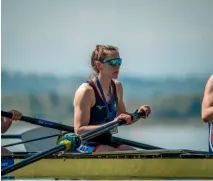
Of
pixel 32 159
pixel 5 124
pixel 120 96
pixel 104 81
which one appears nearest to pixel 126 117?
pixel 104 81

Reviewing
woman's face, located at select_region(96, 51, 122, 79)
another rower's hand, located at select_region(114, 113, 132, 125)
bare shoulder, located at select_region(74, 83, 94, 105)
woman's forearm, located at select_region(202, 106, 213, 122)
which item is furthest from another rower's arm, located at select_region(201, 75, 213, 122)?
bare shoulder, located at select_region(74, 83, 94, 105)

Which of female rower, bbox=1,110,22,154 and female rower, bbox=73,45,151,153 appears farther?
female rower, bbox=1,110,22,154

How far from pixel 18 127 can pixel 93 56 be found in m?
2.39

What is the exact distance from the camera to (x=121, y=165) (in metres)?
4.34

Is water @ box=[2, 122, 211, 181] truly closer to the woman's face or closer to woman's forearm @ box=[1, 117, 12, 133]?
woman's forearm @ box=[1, 117, 12, 133]

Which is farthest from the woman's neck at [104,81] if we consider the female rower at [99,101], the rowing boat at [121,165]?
the rowing boat at [121,165]

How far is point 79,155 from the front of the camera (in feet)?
14.4

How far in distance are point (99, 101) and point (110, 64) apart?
0.27 metres

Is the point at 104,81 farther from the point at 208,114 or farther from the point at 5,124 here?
the point at 5,124

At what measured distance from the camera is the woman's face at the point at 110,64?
489 centimetres

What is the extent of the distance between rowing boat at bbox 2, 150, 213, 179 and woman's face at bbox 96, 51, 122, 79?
2.47 ft

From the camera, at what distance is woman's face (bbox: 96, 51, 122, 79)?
4.89 meters

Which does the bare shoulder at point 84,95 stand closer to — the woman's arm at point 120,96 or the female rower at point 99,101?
the female rower at point 99,101

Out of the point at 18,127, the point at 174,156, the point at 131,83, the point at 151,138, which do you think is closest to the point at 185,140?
the point at 151,138
